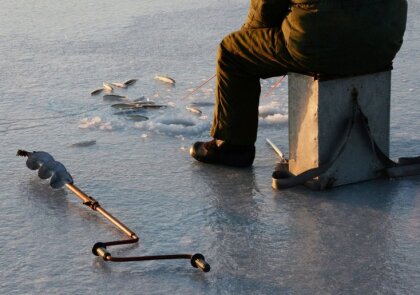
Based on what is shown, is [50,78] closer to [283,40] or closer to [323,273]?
[283,40]

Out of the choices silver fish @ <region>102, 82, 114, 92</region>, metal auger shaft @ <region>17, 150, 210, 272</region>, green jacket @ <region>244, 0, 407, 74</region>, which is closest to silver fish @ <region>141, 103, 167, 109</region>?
silver fish @ <region>102, 82, 114, 92</region>

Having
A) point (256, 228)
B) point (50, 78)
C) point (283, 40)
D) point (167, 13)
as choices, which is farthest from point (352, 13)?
point (167, 13)

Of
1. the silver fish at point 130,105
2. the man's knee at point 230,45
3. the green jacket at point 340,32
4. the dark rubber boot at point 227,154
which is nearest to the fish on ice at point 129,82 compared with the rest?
the silver fish at point 130,105

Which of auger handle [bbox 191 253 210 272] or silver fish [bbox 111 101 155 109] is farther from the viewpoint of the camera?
silver fish [bbox 111 101 155 109]

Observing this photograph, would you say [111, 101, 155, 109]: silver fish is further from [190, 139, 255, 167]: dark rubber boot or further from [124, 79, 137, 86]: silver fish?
[190, 139, 255, 167]: dark rubber boot

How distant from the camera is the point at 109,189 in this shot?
439 cm

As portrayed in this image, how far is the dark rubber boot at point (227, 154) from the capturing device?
4.64 meters

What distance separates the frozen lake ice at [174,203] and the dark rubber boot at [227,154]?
54 millimetres

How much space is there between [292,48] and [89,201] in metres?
1.12

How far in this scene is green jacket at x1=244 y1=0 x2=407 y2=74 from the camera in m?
4.04

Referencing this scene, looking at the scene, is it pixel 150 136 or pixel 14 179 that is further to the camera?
pixel 150 136

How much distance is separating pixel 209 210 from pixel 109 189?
1.86 ft

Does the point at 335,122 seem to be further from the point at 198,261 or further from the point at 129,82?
the point at 129,82

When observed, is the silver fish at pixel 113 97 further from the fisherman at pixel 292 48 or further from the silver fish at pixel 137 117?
the fisherman at pixel 292 48
